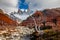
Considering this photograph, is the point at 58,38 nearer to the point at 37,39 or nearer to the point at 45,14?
the point at 37,39

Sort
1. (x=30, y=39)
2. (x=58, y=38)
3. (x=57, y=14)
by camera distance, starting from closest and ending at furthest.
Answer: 1. (x=58, y=38)
2. (x=30, y=39)
3. (x=57, y=14)

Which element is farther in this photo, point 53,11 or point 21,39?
point 53,11

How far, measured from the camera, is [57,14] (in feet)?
329

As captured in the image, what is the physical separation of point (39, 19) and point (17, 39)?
43767mm

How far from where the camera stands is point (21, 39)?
150 feet

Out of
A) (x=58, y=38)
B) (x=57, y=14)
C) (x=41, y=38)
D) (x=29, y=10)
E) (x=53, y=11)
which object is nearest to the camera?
(x=58, y=38)

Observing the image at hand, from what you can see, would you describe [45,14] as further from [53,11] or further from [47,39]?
[47,39]

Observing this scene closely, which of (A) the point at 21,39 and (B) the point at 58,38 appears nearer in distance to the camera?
(B) the point at 58,38

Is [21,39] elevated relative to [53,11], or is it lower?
lower

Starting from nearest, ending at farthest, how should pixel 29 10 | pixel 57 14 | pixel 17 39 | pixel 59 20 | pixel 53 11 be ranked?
pixel 17 39 → pixel 29 10 → pixel 59 20 → pixel 57 14 → pixel 53 11

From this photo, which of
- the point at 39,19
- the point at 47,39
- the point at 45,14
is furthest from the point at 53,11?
the point at 47,39

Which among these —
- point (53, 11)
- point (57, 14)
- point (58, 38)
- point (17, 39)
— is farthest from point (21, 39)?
point (53, 11)

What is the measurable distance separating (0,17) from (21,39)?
67570 millimetres

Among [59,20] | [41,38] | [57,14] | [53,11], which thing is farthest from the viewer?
[53,11]
